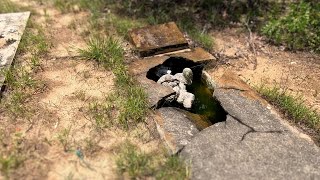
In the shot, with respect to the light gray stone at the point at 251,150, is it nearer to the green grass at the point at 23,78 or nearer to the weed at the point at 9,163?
the weed at the point at 9,163

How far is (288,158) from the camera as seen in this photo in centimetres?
309

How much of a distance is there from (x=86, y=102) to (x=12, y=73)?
3.25 feet

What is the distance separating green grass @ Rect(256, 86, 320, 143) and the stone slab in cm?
119

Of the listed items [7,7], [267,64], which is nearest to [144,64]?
[267,64]

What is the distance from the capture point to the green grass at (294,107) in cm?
356

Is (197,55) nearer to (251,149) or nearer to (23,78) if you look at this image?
(251,149)

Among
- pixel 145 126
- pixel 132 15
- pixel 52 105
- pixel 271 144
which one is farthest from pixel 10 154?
pixel 132 15

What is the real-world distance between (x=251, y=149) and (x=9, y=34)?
342cm

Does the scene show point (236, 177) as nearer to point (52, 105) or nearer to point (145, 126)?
point (145, 126)

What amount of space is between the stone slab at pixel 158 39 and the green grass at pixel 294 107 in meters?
1.19

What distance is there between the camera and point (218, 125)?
338 cm

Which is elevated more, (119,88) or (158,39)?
(158,39)

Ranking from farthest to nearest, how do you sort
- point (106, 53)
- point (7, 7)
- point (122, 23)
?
point (7, 7), point (122, 23), point (106, 53)

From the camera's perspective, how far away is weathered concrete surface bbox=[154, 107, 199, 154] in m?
3.21
